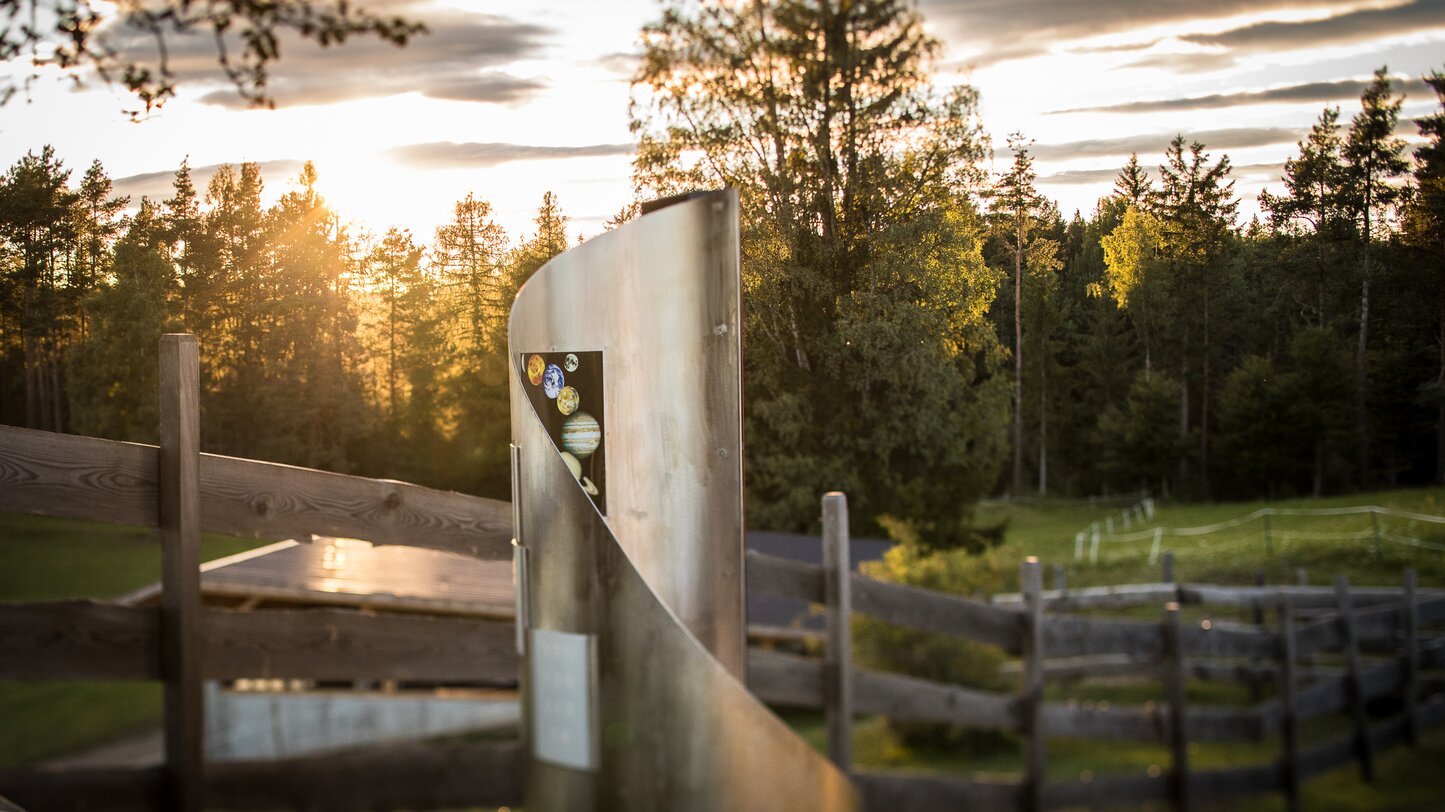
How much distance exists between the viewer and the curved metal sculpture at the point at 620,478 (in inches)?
80.8

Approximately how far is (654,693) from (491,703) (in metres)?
4.79

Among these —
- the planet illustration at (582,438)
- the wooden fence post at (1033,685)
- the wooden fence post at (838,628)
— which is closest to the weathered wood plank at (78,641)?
the planet illustration at (582,438)

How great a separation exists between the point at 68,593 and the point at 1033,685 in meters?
7.44

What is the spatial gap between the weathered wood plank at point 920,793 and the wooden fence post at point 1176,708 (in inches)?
26.7

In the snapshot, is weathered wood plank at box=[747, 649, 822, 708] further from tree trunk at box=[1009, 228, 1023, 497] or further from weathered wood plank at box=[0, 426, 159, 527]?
tree trunk at box=[1009, 228, 1023, 497]

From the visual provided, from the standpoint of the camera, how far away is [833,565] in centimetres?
330

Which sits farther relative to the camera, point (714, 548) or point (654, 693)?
point (714, 548)

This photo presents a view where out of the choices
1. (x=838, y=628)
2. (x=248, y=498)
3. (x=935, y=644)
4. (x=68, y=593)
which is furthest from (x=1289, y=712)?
(x=68, y=593)

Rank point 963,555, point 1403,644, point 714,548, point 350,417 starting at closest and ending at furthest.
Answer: point 714,548 → point 1403,644 → point 963,555 → point 350,417

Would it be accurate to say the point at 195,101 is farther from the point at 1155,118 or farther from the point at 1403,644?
the point at 1403,644

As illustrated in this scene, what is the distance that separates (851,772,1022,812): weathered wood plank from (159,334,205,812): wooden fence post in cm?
187

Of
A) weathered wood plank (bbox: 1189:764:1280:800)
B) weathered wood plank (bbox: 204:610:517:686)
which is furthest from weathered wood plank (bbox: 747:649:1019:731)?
weathered wood plank (bbox: 1189:764:1280:800)

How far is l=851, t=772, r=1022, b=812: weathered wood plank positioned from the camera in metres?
3.47

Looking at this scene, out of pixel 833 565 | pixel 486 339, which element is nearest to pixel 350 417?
pixel 486 339
